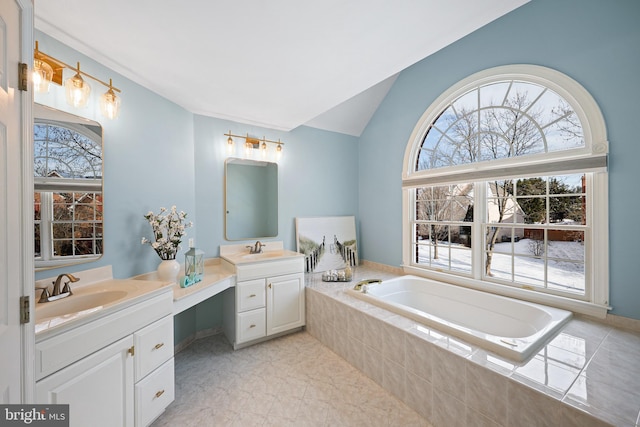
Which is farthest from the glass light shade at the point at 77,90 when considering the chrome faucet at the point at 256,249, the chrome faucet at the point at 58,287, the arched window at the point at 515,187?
the arched window at the point at 515,187

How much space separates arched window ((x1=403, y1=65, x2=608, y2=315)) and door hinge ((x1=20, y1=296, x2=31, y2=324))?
307 cm

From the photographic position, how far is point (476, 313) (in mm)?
2412

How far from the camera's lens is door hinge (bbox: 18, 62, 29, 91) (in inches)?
33.6

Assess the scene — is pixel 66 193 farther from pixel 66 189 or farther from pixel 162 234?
pixel 162 234

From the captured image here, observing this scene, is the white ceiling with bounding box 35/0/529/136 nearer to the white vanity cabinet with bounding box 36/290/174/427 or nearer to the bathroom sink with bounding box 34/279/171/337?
the bathroom sink with bounding box 34/279/171/337

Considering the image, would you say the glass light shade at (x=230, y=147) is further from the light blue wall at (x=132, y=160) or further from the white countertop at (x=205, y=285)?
the white countertop at (x=205, y=285)

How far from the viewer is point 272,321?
104 inches

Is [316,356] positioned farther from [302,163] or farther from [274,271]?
[302,163]

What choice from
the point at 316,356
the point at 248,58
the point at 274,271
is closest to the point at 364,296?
the point at 316,356

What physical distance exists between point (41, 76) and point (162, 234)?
48.8 inches

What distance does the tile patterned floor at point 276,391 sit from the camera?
1.69 metres

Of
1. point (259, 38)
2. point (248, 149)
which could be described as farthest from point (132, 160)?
point (259, 38)

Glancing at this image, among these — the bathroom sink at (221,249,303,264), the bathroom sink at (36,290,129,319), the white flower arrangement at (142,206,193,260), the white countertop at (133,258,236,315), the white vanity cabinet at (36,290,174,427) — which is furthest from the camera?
the bathroom sink at (221,249,303,264)

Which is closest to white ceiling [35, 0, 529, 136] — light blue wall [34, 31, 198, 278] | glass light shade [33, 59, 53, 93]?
light blue wall [34, 31, 198, 278]
